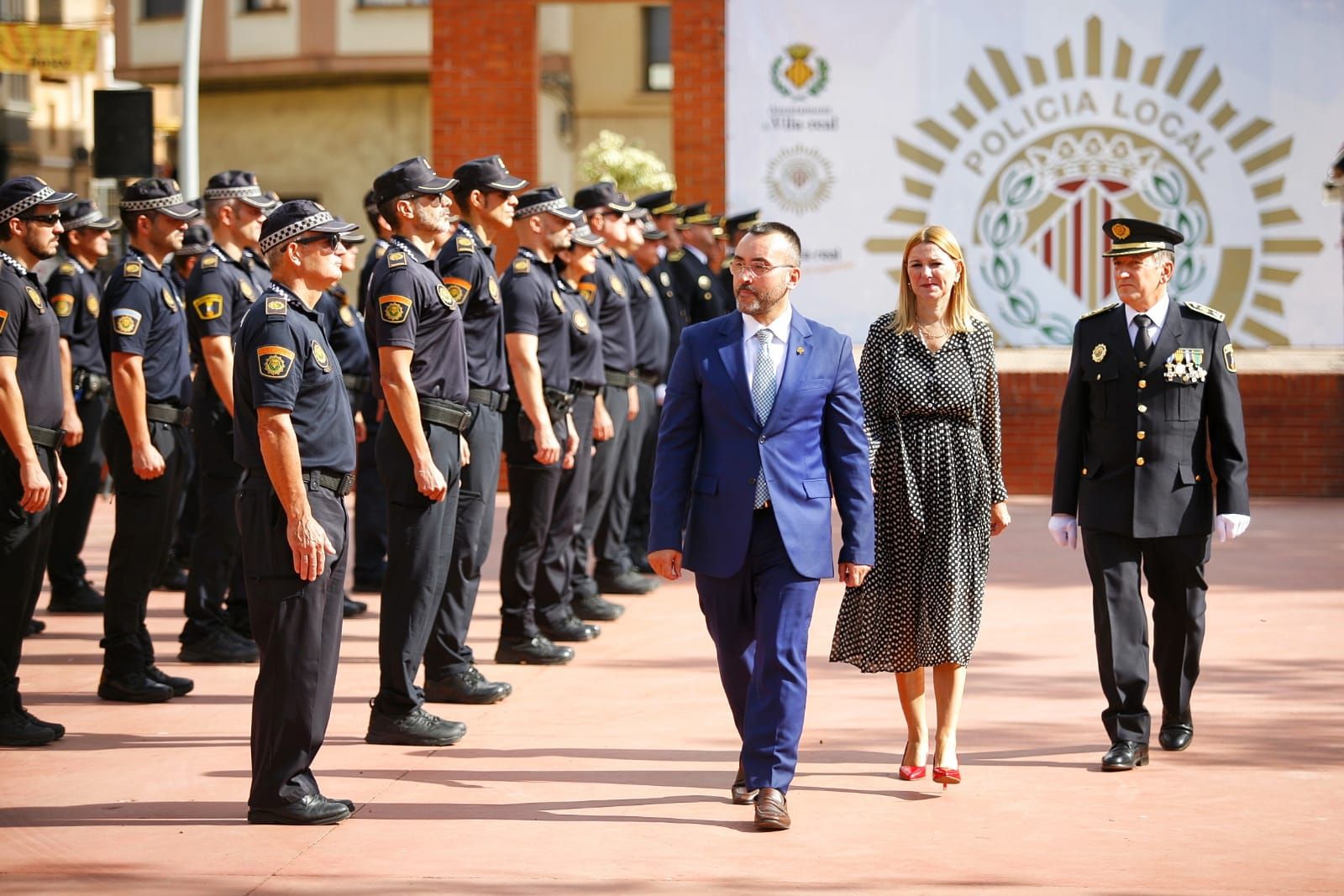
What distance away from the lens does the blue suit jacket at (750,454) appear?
19.6 feet

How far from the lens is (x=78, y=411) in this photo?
10.6m

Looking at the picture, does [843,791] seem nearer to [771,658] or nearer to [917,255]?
[771,658]

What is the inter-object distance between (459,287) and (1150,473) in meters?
2.87

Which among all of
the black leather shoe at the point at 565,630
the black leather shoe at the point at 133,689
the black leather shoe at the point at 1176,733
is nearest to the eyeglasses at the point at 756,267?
the black leather shoe at the point at 1176,733

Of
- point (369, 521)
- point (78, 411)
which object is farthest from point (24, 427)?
point (369, 521)

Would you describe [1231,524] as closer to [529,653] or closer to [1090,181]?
[529,653]

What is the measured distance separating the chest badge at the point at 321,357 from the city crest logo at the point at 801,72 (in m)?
9.88

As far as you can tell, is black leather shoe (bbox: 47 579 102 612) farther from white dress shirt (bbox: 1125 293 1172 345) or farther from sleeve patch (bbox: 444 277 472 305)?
white dress shirt (bbox: 1125 293 1172 345)

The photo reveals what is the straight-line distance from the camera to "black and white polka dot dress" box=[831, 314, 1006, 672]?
6457 millimetres

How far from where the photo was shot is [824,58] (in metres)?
15.3

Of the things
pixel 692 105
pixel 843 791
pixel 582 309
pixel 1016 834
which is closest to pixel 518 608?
pixel 582 309

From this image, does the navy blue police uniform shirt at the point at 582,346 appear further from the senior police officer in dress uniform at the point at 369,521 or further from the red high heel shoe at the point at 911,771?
the red high heel shoe at the point at 911,771

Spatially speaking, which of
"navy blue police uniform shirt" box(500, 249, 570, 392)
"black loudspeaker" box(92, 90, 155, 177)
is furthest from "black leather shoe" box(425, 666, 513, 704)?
"black loudspeaker" box(92, 90, 155, 177)

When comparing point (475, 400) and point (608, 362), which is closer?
point (475, 400)
